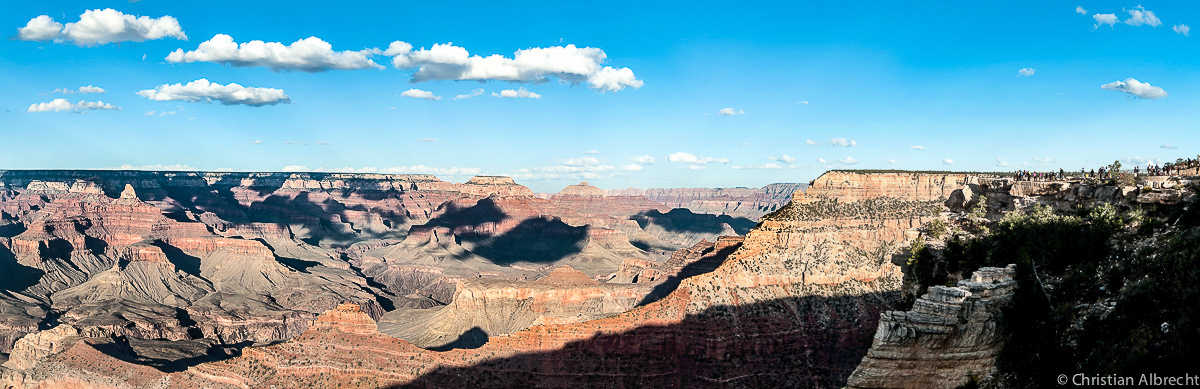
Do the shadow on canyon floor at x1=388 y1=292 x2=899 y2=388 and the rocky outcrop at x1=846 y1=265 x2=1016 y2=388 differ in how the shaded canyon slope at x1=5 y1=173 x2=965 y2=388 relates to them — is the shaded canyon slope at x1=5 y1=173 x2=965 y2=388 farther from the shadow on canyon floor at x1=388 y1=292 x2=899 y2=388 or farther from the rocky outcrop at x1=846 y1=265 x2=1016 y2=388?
the rocky outcrop at x1=846 y1=265 x2=1016 y2=388

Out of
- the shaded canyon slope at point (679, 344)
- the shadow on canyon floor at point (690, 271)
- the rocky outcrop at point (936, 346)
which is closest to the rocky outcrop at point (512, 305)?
the shadow on canyon floor at point (690, 271)

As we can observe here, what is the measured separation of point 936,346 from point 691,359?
31903 millimetres

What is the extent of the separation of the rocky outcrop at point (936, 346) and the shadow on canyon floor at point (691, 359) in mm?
28964

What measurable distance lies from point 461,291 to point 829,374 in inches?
2185

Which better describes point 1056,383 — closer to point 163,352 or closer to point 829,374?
point 829,374

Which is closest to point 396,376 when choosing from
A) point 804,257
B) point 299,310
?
point 804,257

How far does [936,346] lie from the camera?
61.2 feet

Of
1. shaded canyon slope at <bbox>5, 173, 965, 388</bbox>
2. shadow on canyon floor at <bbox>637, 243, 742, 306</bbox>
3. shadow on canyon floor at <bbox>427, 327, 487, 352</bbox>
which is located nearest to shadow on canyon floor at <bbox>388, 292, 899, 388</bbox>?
shaded canyon slope at <bbox>5, 173, 965, 388</bbox>

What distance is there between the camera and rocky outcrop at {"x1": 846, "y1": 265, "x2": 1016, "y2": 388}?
18.5 m

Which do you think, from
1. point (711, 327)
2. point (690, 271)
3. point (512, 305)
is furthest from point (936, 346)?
point (512, 305)

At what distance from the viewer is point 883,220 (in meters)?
72.6

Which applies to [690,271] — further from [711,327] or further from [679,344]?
[679,344]

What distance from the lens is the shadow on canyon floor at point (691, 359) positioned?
4841 cm

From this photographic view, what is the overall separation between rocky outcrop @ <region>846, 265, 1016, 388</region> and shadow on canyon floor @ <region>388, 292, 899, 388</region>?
29.0 metres
